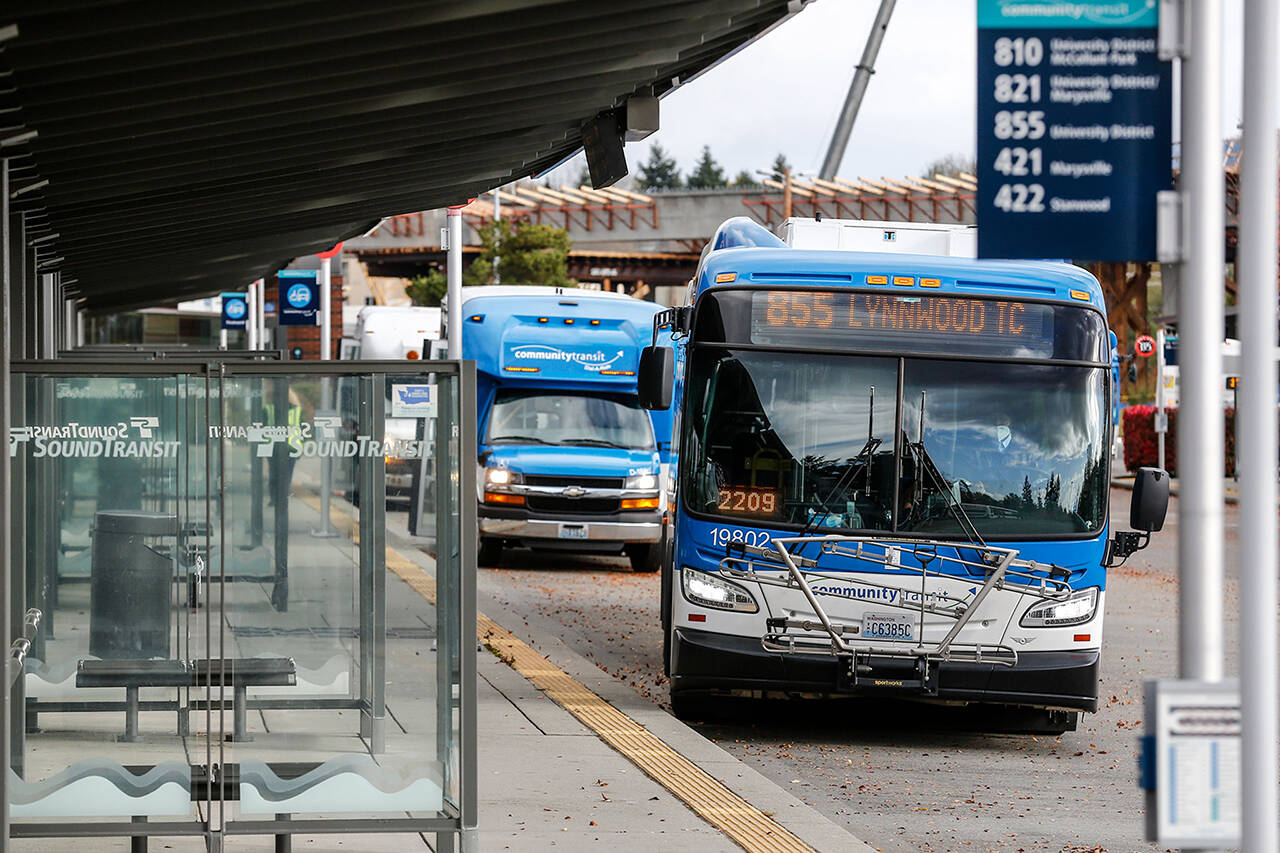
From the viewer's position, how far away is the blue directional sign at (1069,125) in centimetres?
407

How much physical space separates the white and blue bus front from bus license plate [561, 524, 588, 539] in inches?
365

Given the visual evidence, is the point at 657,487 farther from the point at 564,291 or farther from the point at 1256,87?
the point at 1256,87

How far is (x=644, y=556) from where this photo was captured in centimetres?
2123

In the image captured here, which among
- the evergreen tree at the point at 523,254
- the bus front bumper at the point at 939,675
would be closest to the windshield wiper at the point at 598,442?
the bus front bumper at the point at 939,675

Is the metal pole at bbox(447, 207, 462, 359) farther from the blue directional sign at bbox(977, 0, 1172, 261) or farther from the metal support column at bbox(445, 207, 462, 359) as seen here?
the blue directional sign at bbox(977, 0, 1172, 261)

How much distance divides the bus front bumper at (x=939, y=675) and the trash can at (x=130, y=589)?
4.51 m

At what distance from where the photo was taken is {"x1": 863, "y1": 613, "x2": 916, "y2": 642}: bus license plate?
10117 millimetres

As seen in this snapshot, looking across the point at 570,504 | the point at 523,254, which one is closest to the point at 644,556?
the point at 570,504

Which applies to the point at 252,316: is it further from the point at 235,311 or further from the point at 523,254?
the point at 523,254

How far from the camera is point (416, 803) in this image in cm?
638

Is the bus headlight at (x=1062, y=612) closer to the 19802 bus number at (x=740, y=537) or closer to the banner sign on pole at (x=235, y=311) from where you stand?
the 19802 bus number at (x=740, y=537)

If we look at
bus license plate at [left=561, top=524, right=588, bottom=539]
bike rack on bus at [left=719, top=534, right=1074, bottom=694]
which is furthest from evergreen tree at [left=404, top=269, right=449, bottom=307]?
bike rack on bus at [left=719, top=534, right=1074, bottom=694]

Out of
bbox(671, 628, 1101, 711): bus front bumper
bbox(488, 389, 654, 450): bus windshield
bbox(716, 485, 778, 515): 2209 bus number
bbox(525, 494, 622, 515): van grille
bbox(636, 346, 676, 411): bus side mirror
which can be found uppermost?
bbox(636, 346, 676, 411): bus side mirror

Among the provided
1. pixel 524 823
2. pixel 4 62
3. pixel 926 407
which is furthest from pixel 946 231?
pixel 4 62
